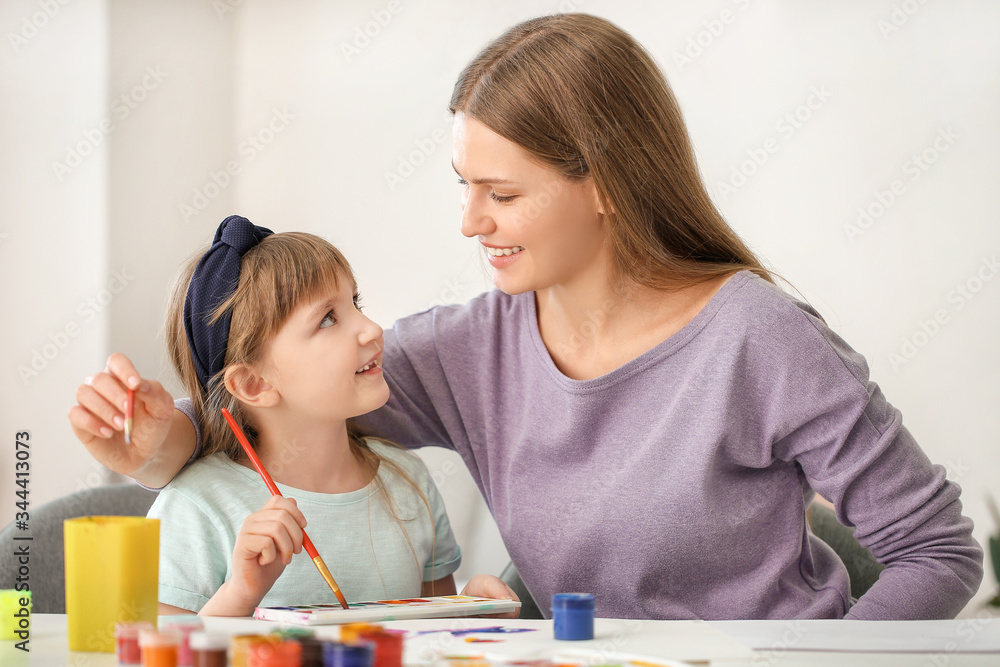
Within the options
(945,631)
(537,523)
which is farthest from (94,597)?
(945,631)

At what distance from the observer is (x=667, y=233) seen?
1.30 meters

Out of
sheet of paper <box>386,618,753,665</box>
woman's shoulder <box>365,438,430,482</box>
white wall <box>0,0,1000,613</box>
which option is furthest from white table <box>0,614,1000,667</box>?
white wall <box>0,0,1000,613</box>

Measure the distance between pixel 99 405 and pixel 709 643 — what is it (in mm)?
655

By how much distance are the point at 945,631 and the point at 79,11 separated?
211 centimetres

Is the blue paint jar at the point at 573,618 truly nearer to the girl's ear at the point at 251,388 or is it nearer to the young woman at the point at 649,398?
the young woman at the point at 649,398

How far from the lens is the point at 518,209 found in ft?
3.97

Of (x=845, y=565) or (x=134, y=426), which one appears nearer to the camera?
(x=134, y=426)

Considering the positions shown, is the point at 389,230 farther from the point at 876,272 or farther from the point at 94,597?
the point at 94,597

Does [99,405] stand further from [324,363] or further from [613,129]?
[613,129]

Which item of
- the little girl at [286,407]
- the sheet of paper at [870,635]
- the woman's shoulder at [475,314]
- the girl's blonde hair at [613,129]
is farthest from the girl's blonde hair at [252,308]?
the sheet of paper at [870,635]

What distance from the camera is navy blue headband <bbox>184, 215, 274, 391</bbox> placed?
3.81ft

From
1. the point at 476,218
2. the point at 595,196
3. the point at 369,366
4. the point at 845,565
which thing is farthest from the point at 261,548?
the point at 845,565

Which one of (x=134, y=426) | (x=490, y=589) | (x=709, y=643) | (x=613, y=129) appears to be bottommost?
(x=490, y=589)

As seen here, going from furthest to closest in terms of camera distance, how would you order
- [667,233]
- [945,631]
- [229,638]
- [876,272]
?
1. [876,272]
2. [667,233]
3. [945,631]
4. [229,638]
